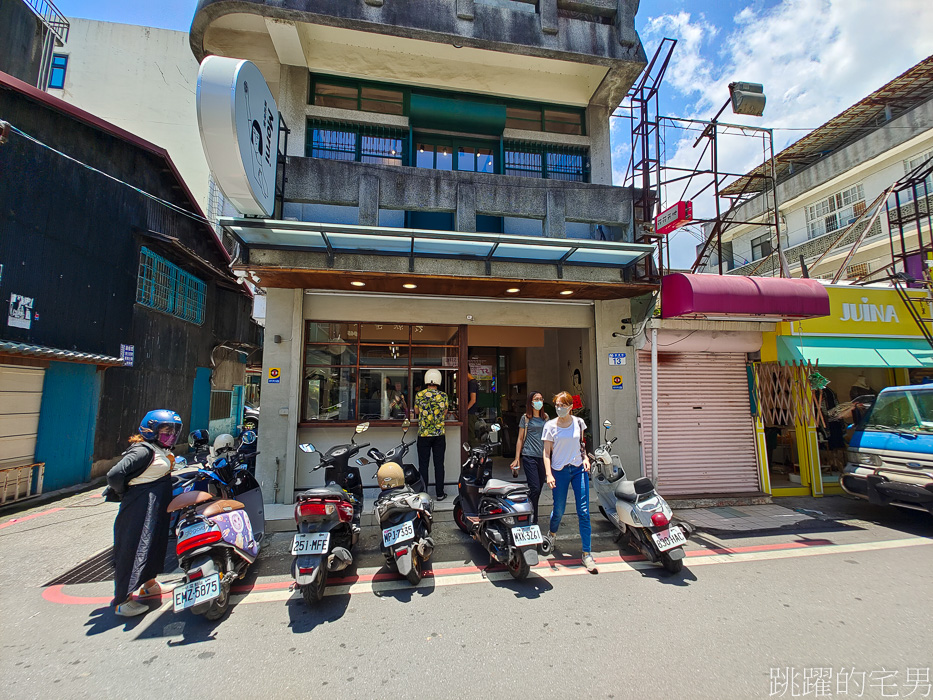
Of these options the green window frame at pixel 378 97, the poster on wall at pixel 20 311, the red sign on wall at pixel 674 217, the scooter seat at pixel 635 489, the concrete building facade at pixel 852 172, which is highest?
the concrete building facade at pixel 852 172

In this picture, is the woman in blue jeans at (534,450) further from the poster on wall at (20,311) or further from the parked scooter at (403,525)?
the poster on wall at (20,311)

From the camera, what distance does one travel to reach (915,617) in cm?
365

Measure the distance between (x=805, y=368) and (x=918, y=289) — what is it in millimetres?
3434

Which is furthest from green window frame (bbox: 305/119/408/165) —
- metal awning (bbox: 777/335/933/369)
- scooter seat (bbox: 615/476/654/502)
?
metal awning (bbox: 777/335/933/369)

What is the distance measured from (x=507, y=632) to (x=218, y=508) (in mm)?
2896

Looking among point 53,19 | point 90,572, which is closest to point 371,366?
point 90,572

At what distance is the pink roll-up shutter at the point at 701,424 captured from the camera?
313 inches

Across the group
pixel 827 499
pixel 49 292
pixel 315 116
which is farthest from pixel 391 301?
pixel 827 499

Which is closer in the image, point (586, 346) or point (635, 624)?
point (635, 624)

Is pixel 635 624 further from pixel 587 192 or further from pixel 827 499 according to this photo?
pixel 587 192

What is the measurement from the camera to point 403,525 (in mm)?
4316

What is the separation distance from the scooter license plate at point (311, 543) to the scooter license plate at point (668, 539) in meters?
3.48

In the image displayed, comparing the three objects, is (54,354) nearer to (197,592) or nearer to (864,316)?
(197,592)

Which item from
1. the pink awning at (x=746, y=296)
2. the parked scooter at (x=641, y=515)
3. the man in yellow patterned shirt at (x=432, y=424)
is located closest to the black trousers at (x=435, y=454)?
the man in yellow patterned shirt at (x=432, y=424)
